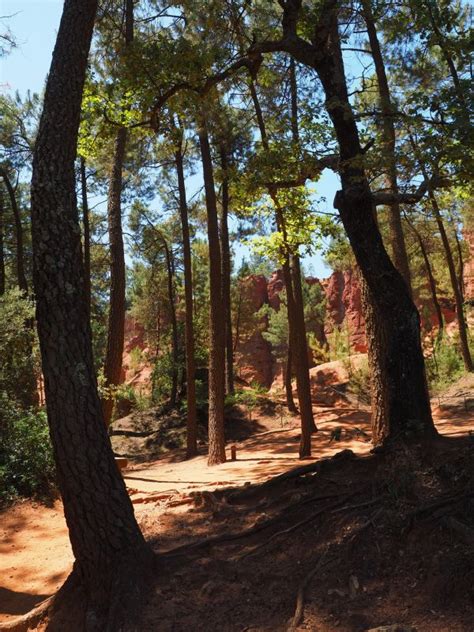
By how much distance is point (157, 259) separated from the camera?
24859mm

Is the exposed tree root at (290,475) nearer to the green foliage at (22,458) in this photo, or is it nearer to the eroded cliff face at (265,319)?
the green foliage at (22,458)

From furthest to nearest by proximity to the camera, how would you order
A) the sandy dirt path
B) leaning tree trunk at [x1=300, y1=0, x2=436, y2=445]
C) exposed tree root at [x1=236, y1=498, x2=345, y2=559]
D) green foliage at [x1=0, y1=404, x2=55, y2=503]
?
green foliage at [x1=0, y1=404, x2=55, y2=503], the sandy dirt path, leaning tree trunk at [x1=300, y1=0, x2=436, y2=445], exposed tree root at [x1=236, y1=498, x2=345, y2=559]

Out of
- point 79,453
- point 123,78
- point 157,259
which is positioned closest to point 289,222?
point 123,78

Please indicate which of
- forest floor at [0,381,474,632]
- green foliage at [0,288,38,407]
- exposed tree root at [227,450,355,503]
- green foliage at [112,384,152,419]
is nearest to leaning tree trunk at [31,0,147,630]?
forest floor at [0,381,474,632]

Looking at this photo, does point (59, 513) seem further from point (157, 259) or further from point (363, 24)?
point (157, 259)

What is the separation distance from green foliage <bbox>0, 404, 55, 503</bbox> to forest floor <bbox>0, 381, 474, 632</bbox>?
6.65 ft

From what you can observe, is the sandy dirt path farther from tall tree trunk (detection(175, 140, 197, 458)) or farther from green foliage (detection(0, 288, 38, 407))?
green foliage (detection(0, 288, 38, 407))

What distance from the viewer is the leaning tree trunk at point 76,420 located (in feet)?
13.4

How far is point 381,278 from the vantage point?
579cm

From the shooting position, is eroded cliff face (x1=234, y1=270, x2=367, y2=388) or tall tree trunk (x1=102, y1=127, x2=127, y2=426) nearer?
tall tree trunk (x1=102, y1=127, x2=127, y2=426)

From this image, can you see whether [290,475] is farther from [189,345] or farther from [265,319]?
[265,319]

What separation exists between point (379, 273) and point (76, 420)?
357 centimetres

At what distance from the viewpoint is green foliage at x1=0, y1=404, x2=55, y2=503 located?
842 centimetres

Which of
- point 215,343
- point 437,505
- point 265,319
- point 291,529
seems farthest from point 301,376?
point 265,319
